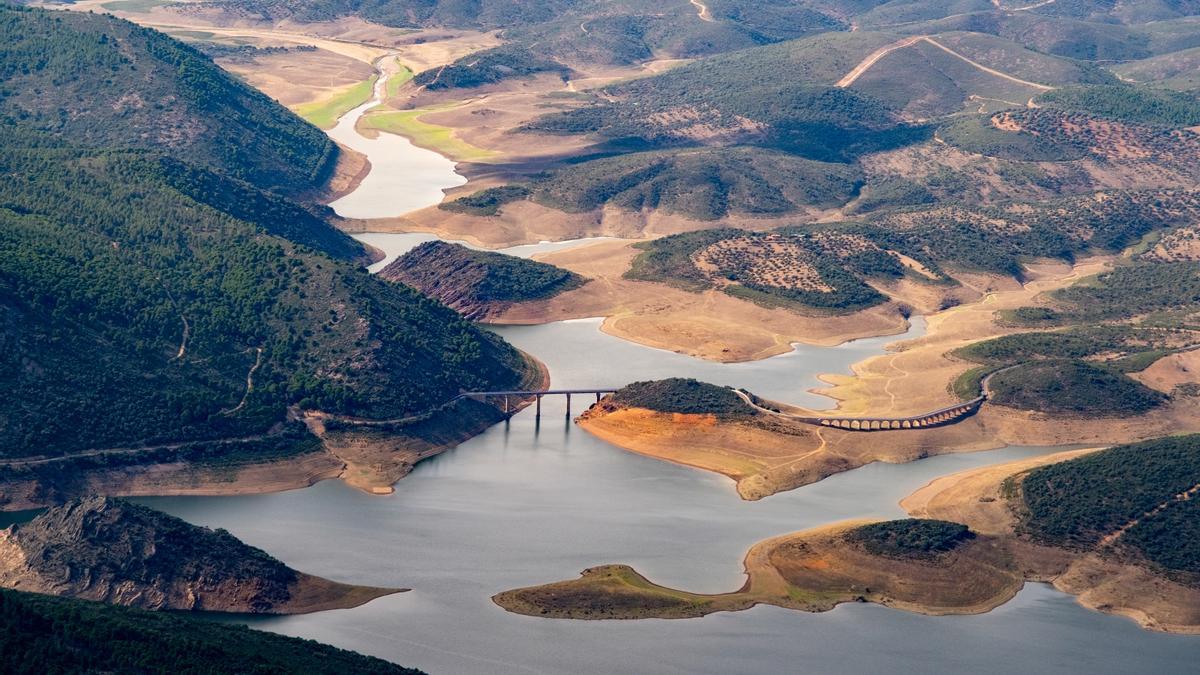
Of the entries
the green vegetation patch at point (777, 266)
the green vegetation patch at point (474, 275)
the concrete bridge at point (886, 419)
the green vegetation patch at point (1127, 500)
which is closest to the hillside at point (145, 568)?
the green vegetation patch at point (1127, 500)

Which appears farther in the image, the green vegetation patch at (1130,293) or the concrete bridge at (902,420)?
the green vegetation patch at (1130,293)

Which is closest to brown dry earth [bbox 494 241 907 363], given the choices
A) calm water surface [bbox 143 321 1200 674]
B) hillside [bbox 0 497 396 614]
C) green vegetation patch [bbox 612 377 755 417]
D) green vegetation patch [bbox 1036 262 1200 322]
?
green vegetation patch [bbox 612 377 755 417]

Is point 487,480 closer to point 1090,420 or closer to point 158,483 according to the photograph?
point 158,483

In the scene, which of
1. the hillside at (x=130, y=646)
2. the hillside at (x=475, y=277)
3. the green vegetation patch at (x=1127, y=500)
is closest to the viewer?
the hillside at (x=130, y=646)

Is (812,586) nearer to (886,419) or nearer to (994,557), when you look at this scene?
(994,557)

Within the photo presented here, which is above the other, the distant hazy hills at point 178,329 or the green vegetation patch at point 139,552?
the distant hazy hills at point 178,329

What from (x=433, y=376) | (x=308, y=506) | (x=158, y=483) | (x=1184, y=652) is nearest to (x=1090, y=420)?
(x=1184, y=652)

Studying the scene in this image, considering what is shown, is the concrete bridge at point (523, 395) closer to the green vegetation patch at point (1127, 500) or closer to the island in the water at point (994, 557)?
the island in the water at point (994, 557)
